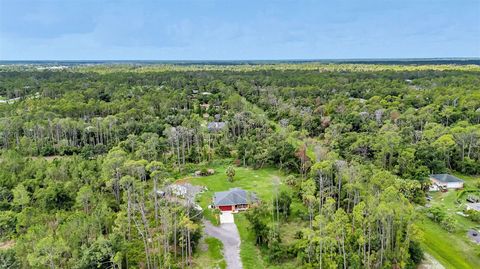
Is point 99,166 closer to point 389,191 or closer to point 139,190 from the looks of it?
point 139,190

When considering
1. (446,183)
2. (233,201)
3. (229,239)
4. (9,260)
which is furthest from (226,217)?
(446,183)

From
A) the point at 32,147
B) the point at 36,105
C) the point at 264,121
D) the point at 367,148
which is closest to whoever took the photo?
the point at 367,148

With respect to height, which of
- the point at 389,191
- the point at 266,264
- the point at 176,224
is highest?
the point at 389,191

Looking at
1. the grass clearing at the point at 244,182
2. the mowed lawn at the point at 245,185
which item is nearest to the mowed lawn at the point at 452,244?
the mowed lawn at the point at 245,185

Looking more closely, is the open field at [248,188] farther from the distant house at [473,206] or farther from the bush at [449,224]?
the distant house at [473,206]

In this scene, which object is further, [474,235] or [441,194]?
[441,194]

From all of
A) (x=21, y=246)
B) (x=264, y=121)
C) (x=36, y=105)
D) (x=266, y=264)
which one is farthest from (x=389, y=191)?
(x=36, y=105)

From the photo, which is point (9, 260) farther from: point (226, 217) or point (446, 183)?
point (446, 183)
